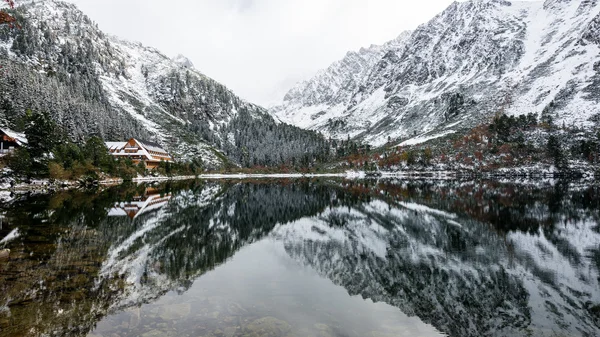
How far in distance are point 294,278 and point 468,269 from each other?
8594 mm

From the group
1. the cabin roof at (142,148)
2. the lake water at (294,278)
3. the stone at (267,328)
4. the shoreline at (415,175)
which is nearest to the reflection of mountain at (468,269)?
the lake water at (294,278)

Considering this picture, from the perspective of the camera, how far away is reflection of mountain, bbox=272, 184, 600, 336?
11.5m

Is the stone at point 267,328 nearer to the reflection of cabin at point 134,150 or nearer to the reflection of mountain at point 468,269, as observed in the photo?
the reflection of mountain at point 468,269

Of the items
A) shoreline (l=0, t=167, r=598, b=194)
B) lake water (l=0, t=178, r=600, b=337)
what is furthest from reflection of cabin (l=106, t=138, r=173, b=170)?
lake water (l=0, t=178, r=600, b=337)

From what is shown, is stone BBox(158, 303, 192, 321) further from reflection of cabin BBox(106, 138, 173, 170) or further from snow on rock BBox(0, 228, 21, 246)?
reflection of cabin BBox(106, 138, 173, 170)

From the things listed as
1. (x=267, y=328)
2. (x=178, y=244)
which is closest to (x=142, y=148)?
(x=178, y=244)

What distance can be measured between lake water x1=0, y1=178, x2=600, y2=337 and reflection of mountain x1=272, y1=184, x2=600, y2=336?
0.24 feet

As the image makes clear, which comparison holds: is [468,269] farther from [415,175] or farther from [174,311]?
[415,175]

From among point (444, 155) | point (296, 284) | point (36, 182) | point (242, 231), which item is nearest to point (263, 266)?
point (296, 284)

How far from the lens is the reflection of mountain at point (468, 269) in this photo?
11492 millimetres

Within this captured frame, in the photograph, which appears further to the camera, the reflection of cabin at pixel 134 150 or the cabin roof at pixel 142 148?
the cabin roof at pixel 142 148

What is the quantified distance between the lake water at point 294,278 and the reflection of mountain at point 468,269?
0.07 metres

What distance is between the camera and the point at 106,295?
11617 mm

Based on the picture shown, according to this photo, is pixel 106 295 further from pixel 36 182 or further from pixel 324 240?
pixel 36 182
